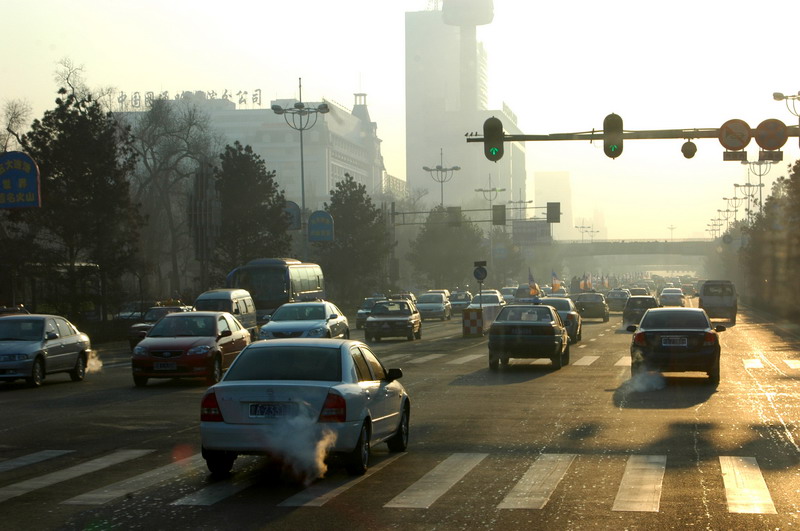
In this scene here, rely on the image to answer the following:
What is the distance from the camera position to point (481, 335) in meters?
46.0

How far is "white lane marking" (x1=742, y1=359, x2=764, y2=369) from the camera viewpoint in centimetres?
2803

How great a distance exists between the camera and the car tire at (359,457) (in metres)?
11.4

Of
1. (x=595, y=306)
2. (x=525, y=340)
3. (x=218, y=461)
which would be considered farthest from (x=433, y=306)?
(x=218, y=461)

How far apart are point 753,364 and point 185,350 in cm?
1459

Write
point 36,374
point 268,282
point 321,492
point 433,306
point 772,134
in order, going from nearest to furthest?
point 321,492 < point 36,374 < point 772,134 < point 268,282 < point 433,306

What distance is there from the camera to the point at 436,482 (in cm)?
1124

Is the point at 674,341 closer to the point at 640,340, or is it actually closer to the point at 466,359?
the point at 640,340

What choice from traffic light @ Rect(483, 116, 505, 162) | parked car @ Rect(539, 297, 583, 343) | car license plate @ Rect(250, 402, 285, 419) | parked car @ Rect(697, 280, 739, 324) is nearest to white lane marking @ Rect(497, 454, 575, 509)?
car license plate @ Rect(250, 402, 285, 419)

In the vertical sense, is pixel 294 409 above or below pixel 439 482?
above

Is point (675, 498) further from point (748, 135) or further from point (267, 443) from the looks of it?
point (748, 135)

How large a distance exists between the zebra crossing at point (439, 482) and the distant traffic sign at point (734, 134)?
14.2 metres

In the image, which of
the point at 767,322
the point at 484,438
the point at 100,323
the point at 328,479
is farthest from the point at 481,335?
the point at 328,479

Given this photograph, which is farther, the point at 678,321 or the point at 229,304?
the point at 229,304

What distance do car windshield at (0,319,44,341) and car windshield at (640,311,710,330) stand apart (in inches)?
504
